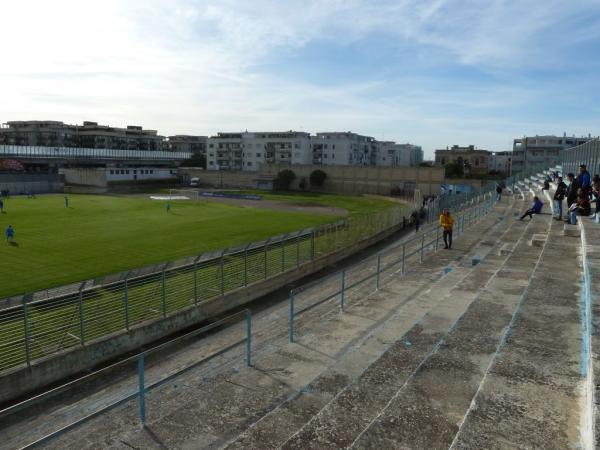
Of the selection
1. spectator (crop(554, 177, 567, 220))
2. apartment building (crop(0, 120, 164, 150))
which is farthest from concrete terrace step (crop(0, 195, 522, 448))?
apartment building (crop(0, 120, 164, 150))

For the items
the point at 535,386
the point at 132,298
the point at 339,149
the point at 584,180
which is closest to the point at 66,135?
the point at 339,149

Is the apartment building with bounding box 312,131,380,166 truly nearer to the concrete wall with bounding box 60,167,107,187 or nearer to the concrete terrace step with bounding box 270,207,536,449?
the concrete wall with bounding box 60,167,107,187

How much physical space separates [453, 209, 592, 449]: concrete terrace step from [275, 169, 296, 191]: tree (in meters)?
76.9

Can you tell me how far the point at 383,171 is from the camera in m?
79.2

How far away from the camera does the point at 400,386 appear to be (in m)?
6.94

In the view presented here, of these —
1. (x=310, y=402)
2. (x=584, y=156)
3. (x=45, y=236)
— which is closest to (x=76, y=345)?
(x=310, y=402)

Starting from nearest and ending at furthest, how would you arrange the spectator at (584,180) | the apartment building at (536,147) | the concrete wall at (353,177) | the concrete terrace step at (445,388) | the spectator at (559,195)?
the concrete terrace step at (445,388) < the spectator at (584,180) < the spectator at (559,195) < the concrete wall at (353,177) < the apartment building at (536,147)

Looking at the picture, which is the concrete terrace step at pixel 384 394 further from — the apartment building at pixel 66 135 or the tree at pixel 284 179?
the apartment building at pixel 66 135

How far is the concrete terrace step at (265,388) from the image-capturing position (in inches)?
247

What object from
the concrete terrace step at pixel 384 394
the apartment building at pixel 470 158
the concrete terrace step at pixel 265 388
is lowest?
the concrete terrace step at pixel 265 388

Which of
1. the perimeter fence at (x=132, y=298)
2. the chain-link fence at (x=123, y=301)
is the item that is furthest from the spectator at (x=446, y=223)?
the chain-link fence at (x=123, y=301)

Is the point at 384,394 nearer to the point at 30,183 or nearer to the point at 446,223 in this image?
the point at 446,223

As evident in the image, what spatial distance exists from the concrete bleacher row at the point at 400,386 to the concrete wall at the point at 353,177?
6546 centimetres

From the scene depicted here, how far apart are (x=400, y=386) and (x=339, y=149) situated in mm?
108304
